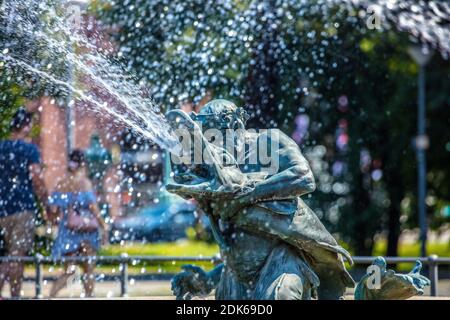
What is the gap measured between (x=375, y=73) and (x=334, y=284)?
32.4ft

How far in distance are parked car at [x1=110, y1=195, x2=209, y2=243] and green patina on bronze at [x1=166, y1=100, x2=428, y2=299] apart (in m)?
6.91

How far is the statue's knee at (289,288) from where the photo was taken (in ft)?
19.1

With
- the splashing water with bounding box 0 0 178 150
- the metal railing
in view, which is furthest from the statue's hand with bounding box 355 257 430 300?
the splashing water with bounding box 0 0 178 150

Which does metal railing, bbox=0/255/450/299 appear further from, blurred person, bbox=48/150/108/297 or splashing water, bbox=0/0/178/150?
splashing water, bbox=0/0/178/150

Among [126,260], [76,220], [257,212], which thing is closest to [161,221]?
[76,220]

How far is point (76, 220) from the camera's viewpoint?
32.5 ft

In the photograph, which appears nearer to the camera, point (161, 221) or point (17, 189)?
point (17, 189)

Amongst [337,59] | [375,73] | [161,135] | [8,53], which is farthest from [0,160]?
[375,73]

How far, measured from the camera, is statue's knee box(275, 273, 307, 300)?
5.82 m

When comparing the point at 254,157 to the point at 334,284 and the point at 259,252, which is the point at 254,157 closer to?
the point at 259,252

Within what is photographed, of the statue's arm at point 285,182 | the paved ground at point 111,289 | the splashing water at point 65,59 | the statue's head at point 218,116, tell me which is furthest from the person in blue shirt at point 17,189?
the statue's arm at point 285,182

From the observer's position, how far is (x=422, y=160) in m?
17.4

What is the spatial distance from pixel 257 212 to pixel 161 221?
9.10m

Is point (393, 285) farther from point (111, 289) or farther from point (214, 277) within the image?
point (111, 289)
